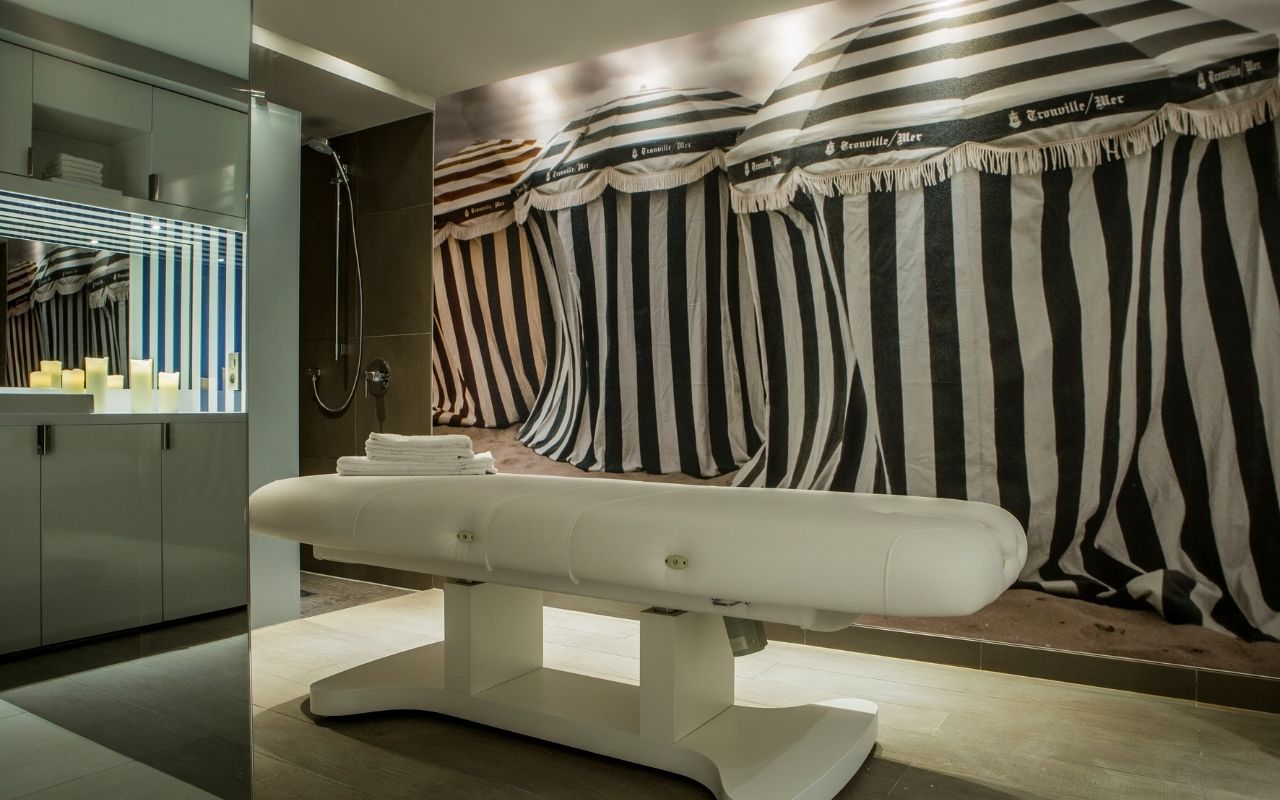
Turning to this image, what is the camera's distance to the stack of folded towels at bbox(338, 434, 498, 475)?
2.57 m

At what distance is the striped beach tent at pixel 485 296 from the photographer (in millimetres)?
3908

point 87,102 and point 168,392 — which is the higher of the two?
point 87,102

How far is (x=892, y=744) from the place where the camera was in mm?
2162

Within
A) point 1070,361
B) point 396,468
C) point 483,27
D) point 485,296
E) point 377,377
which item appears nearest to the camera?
point 396,468

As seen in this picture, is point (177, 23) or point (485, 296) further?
point (485, 296)

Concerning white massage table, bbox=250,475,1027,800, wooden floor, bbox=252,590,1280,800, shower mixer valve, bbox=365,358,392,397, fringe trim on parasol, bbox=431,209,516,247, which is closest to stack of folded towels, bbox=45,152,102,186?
white massage table, bbox=250,475,1027,800

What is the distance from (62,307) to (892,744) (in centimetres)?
196

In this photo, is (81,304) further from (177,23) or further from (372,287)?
(372,287)

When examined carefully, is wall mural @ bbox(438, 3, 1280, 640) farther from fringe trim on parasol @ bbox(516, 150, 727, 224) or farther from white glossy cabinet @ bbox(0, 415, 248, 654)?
white glossy cabinet @ bbox(0, 415, 248, 654)

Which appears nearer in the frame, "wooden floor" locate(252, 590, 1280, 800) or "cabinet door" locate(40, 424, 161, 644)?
"cabinet door" locate(40, 424, 161, 644)

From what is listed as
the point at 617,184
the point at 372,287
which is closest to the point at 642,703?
the point at 617,184

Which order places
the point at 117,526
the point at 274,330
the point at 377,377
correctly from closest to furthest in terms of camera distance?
the point at 117,526 < the point at 274,330 < the point at 377,377

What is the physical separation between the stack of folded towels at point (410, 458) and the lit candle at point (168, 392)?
1.58 m

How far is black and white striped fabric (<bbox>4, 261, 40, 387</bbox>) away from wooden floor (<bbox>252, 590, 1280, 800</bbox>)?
1.27 metres
